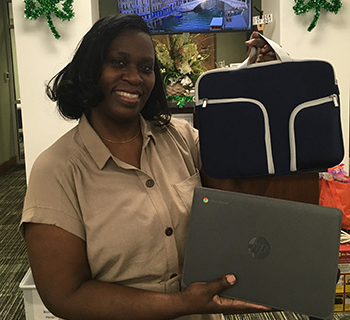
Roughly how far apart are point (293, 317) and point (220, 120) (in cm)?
161

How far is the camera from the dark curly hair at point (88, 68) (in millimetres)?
1039

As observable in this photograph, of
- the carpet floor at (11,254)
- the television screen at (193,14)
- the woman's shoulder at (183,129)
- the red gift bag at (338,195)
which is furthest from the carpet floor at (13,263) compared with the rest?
the television screen at (193,14)

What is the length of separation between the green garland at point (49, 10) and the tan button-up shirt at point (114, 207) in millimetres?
2276

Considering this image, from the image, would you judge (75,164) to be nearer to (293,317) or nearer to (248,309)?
(248,309)

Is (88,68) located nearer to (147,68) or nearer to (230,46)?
(147,68)

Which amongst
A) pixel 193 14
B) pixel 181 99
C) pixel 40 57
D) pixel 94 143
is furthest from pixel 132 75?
pixel 193 14

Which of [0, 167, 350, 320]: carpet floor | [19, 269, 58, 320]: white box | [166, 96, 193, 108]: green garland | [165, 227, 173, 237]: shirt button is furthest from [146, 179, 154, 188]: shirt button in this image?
[166, 96, 193, 108]: green garland

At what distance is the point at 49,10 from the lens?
309 centimetres

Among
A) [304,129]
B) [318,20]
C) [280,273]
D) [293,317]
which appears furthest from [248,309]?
[318,20]

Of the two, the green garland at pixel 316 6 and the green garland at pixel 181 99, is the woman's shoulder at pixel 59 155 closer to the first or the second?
the green garland at pixel 181 99

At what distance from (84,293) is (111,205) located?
0.21m

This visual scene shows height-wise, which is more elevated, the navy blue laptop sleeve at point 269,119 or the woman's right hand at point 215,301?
the navy blue laptop sleeve at point 269,119

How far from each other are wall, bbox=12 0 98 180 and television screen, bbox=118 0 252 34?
675mm

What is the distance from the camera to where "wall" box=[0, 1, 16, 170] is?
20.2 feet
